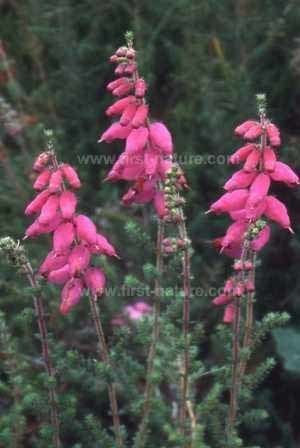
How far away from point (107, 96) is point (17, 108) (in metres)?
0.60

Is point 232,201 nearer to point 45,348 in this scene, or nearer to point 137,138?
point 137,138

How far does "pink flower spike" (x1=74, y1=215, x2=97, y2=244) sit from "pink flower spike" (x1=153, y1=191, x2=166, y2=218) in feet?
0.81

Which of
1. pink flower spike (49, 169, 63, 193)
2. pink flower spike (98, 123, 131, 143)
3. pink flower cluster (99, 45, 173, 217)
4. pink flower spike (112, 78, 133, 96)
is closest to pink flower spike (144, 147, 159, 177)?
pink flower cluster (99, 45, 173, 217)

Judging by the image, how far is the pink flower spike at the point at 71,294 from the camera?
2.73m

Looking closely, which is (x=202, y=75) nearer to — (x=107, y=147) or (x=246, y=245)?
(x=107, y=147)

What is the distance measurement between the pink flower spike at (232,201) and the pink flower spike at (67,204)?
17.7 inches

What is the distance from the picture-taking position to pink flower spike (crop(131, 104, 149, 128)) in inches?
108

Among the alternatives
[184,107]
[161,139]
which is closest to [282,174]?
[161,139]

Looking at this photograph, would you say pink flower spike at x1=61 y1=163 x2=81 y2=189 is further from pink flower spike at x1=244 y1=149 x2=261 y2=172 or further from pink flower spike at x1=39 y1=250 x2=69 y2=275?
pink flower spike at x1=244 y1=149 x2=261 y2=172

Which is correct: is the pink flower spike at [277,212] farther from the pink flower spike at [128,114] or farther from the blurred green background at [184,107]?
the blurred green background at [184,107]

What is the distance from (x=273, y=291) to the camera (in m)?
4.39

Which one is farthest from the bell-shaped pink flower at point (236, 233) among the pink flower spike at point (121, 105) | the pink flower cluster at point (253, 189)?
the pink flower spike at point (121, 105)

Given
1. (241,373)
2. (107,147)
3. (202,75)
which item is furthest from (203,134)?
(241,373)

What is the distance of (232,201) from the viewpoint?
8.77 ft
